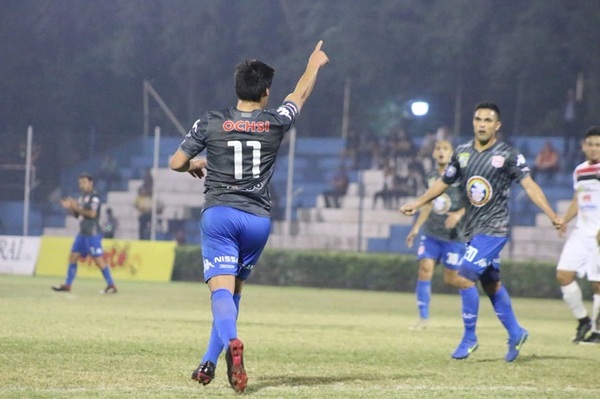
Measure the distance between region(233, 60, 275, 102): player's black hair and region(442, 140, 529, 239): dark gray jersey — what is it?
3.58 m

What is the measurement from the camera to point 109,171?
33188 millimetres

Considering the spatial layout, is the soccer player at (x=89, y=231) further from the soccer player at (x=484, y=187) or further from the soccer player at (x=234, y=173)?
the soccer player at (x=234, y=173)

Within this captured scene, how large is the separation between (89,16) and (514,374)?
32.0m

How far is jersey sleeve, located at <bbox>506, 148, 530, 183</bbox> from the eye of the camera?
11195 mm

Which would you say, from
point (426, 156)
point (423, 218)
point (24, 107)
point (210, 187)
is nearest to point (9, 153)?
point (24, 107)

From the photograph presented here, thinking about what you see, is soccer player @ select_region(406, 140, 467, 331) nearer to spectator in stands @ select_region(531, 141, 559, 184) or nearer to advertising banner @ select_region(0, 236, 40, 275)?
spectator in stands @ select_region(531, 141, 559, 184)

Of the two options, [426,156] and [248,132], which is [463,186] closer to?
[248,132]

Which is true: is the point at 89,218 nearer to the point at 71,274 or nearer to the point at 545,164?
the point at 71,274

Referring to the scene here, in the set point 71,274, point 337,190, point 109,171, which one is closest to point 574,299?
point 71,274

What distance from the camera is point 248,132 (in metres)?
8.27

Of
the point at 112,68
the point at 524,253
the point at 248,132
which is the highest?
the point at 112,68

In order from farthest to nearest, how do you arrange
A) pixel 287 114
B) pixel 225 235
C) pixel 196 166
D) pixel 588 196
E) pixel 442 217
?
1. pixel 442 217
2. pixel 588 196
3. pixel 196 166
4. pixel 287 114
5. pixel 225 235

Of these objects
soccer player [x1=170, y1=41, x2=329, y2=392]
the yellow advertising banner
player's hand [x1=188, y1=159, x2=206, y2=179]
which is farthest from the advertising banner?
soccer player [x1=170, y1=41, x2=329, y2=392]

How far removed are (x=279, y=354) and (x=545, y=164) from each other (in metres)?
21.3
